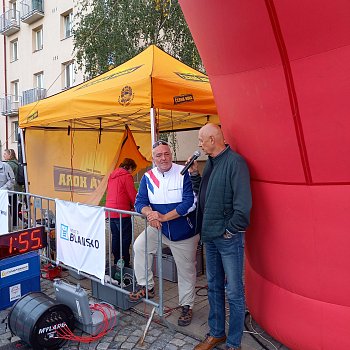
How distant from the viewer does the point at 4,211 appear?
19.8 ft

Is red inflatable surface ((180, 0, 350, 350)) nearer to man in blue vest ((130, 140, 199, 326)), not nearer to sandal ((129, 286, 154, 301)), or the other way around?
man in blue vest ((130, 140, 199, 326))

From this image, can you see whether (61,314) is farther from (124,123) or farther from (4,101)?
(4,101)

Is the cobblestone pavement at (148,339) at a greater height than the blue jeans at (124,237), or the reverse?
the blue jeans at (124,237)

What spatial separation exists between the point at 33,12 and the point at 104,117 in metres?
17.2

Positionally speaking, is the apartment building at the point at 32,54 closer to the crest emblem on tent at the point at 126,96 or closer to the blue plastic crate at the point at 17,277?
the crest emblem on tent at the point at 126,96

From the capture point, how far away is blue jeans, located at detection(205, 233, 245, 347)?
10.1 ft

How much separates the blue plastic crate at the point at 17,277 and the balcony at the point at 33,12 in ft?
68.1

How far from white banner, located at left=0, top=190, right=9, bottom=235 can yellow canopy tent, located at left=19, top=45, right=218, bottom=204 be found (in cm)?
Result: 134

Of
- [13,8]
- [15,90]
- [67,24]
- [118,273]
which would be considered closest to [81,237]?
[118,273]

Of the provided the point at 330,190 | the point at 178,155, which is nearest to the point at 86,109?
the point at 330,190

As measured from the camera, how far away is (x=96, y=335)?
11.8 feet

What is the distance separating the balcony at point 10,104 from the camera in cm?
2352

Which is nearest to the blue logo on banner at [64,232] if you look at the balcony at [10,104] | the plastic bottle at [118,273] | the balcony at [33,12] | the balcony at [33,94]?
the plastic bottle at [118,273]

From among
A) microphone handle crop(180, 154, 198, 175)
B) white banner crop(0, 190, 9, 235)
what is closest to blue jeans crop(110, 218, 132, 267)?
microphone handle crop(180, 154, 198, 175)
